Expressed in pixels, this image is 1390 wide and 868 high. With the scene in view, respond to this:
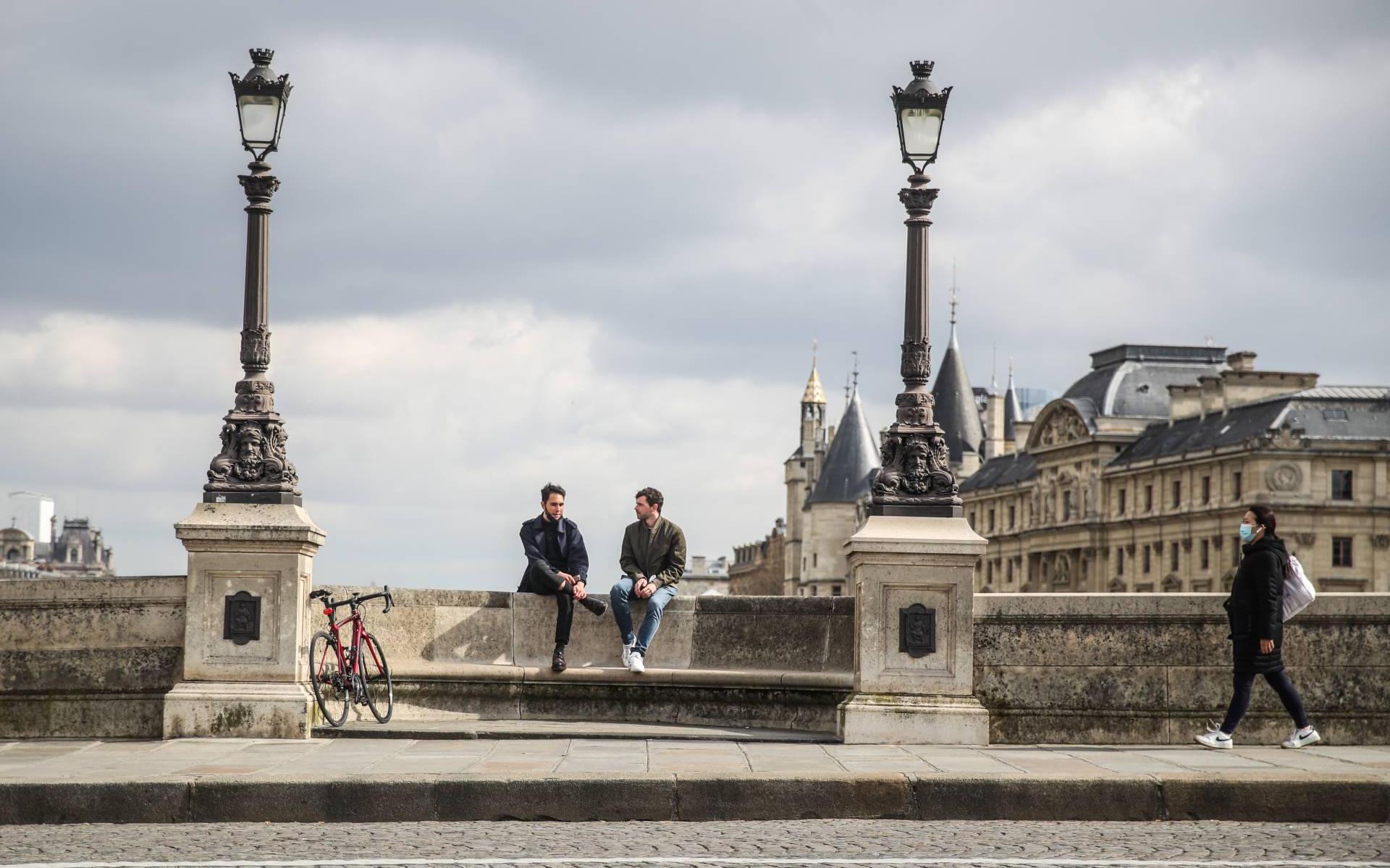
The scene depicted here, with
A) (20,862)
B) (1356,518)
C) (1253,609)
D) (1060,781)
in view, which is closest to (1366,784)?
(1060,781)

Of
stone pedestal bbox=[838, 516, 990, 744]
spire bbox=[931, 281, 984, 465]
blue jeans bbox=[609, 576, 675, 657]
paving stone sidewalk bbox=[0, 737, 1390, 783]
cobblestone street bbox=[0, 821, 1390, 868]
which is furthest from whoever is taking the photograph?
spire bbox=[931, 281, 984, 465]

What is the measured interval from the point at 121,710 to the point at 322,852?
222 inches

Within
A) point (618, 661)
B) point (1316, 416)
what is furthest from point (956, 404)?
point (618, 661)

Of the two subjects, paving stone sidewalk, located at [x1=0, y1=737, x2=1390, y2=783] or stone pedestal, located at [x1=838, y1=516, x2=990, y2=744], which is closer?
paving stone sidewalk, located at [x1=0, y1=737, x2=1390, y2=783]

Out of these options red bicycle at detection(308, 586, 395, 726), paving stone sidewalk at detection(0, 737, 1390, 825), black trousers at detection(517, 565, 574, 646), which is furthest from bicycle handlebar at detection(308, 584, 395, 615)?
paving stone sidewalk at detection(0, 737, 1390, 825)

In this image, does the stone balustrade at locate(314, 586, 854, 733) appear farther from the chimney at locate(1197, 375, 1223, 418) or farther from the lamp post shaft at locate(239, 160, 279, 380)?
the chimney at locate(1197, 375, 1223, 418)

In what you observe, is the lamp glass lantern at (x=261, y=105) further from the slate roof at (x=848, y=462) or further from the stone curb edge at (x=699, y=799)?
the slate roof at (x=848, y=462)

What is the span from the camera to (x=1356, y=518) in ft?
314

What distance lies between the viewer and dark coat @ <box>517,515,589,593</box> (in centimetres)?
1563

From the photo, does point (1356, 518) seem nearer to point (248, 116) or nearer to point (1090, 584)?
point (1090, 584)

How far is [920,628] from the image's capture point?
14.1m

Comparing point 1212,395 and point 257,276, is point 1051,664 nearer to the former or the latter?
point 257,276

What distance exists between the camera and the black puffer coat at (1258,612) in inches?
528

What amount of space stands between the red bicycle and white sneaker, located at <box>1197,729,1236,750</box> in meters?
5.72
